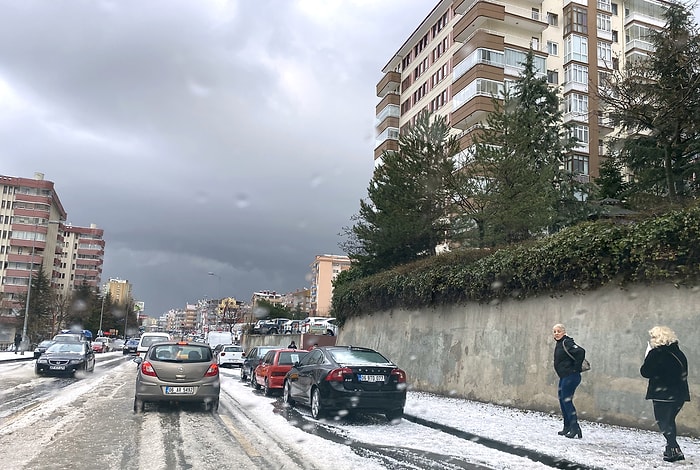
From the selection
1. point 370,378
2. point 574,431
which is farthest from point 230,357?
point 574,431

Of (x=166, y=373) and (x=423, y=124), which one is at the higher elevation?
(x=423, y=124)

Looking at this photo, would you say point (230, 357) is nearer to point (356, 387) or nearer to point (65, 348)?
point (65, 348)

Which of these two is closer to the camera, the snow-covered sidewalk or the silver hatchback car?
the snow-covered sidewalk

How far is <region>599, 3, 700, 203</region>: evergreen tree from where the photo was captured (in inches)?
864

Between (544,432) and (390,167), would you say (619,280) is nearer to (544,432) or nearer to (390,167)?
(544,432)

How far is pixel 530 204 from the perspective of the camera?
20.8m

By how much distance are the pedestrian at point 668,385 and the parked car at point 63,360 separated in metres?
21.3

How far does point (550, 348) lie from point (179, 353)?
8004 mm

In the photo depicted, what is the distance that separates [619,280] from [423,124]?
17.0m

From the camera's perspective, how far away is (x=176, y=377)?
11891 mm

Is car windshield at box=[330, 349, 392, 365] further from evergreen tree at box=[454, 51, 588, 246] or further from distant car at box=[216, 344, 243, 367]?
distant car at box=[216, 344, 243, 367]

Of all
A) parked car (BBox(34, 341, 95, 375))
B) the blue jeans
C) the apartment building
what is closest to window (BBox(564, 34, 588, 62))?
the apartment building

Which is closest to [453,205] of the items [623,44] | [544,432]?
[544,432]

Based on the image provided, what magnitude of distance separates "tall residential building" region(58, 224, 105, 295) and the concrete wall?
13136cm
